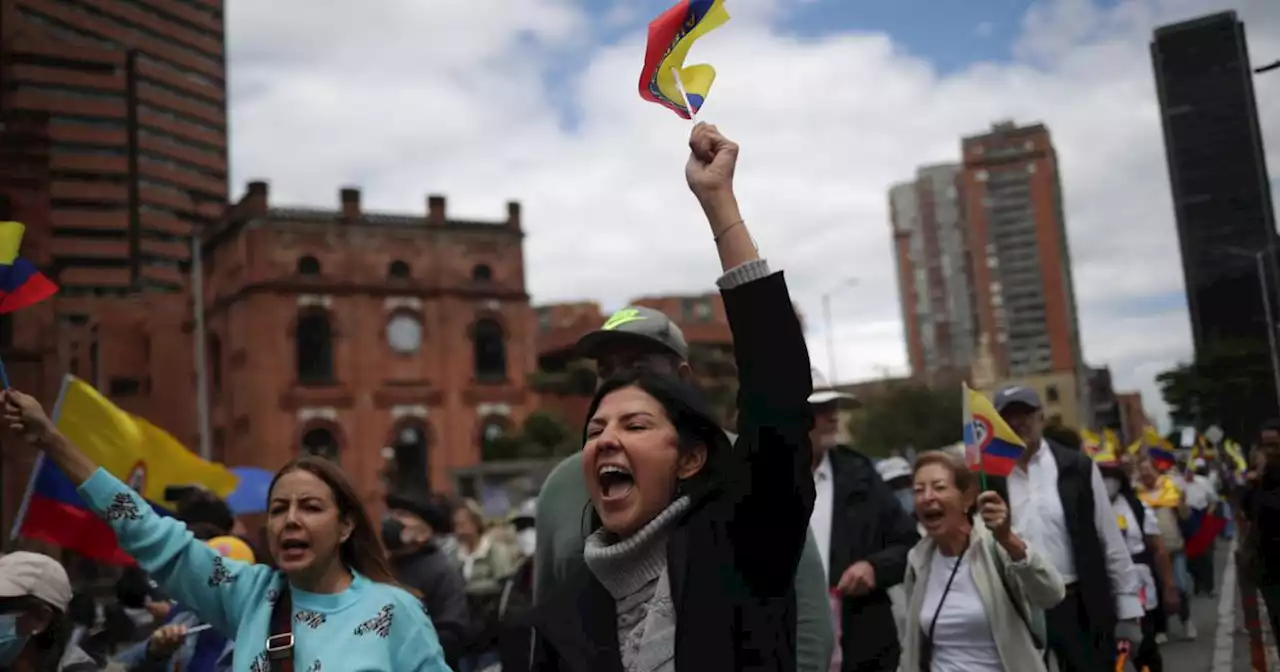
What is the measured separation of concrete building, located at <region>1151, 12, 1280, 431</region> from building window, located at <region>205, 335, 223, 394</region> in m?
37.0

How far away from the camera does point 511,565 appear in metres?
10.5

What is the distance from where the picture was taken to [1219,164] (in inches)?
340

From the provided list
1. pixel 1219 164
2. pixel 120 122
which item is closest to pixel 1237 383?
pixel 1219 164

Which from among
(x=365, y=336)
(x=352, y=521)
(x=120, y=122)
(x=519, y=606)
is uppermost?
(x=120, y=122)

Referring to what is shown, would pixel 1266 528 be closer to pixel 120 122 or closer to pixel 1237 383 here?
pixel 1237 383

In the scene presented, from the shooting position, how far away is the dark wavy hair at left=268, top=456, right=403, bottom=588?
3.28 m

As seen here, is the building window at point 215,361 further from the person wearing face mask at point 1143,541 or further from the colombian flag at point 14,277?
the colombian flag at point 14,277

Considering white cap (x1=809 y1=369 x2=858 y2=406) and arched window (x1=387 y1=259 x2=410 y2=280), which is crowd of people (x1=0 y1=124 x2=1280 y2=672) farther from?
arched window (x1=387 y1=259 x2=410 y2=280)

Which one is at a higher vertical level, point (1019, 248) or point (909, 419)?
point (1019, 248)

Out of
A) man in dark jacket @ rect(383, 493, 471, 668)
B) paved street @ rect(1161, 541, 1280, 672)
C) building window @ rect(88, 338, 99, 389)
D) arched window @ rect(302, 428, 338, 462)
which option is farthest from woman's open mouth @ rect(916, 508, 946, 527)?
arched window @ rect(302, 428, 338, 462)

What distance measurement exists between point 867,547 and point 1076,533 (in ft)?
4.00

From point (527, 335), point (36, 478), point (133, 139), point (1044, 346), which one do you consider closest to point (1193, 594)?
point (36, 478)

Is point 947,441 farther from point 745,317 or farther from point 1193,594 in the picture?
point 745,317

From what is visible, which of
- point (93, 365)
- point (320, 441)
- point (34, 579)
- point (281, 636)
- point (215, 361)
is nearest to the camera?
point (281, 636)
